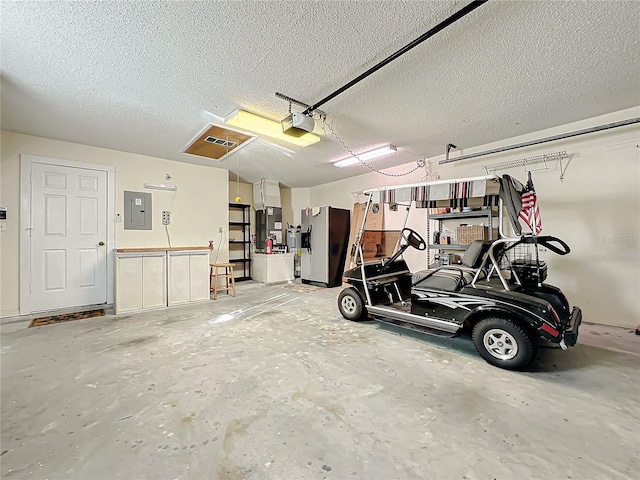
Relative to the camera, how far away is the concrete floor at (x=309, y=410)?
55.5 inches

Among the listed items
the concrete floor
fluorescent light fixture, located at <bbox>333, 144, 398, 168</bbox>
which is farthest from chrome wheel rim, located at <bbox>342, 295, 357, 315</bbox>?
fluorescent light fixture, located at <bbox>333, 144, 398, 168</bbox>

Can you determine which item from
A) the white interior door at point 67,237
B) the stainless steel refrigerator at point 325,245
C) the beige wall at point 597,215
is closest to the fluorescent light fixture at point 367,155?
the stainless steel refrigerator at point 325,245

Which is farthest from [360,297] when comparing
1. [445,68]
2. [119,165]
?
[119,165]

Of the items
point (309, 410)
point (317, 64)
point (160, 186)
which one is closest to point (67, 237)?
point (160, 186)

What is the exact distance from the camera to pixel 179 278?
4762 mm

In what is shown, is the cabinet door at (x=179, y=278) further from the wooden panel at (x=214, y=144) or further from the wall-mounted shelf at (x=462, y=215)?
the wall-mounted shelf at (x=462, y=215)

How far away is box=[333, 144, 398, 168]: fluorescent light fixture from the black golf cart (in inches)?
55.1

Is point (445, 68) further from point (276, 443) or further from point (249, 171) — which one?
point (249, 171)

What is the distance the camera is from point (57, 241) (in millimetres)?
4348

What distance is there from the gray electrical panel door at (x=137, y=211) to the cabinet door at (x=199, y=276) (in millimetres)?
1191

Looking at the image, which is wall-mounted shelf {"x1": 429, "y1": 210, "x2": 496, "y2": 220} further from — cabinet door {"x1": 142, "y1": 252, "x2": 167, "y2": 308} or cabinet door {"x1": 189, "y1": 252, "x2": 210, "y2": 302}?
cabinet door {"x1": 142, "y1": 252, "x2": 167, "y2": 308}

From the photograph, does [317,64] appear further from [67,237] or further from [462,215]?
[67,237]

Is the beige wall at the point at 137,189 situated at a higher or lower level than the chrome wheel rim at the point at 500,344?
higher

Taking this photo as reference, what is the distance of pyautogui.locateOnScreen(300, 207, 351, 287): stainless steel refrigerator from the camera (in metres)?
6.50
